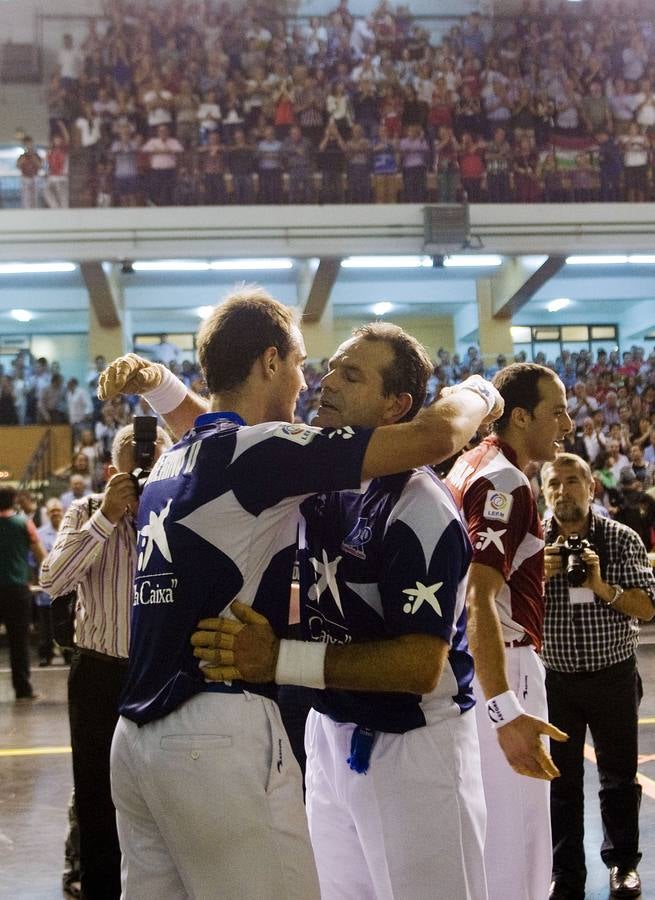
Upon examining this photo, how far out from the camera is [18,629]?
32.4 feet

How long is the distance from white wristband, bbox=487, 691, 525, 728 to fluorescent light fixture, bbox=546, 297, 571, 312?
25.3 metres

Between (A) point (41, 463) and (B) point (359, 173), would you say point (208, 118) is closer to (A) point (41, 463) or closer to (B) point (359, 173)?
(B) point (359, 173)

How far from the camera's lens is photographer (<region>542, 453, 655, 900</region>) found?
4680 mm

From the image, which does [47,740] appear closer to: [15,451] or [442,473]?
[442,473]

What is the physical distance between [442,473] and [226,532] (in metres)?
3.10

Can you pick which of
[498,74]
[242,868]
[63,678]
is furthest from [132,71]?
[242,868]

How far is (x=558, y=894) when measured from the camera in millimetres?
4516

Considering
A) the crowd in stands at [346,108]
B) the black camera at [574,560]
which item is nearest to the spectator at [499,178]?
the crowd in stands at [346,108]

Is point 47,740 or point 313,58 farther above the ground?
point 313,58

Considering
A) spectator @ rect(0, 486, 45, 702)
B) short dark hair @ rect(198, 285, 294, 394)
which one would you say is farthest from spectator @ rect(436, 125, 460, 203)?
short dark hair @ rect(198, 285, 294, 394)

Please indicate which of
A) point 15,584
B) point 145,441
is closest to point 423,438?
point 145,441

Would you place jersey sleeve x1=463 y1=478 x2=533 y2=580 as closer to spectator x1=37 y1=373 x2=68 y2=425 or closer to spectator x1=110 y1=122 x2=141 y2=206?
spectator x1=37 y1=373 x2=68 y2=425

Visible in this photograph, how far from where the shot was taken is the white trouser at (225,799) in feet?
6.65

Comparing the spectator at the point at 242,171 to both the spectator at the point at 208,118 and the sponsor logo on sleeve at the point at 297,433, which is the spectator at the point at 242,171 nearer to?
the spectator at the point at 208,118
